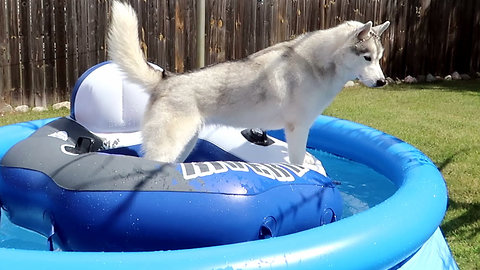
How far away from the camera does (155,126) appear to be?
3326mm

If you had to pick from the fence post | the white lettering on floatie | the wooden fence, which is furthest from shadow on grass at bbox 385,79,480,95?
the white lettering on floatie

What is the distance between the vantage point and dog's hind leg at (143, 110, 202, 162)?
3309 millimetres

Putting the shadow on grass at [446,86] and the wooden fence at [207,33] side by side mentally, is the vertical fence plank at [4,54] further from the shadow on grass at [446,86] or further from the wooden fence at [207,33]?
the shadow on grass at [446,86]

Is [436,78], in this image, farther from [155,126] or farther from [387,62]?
[155,126]

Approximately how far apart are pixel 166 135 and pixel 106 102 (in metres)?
1.22

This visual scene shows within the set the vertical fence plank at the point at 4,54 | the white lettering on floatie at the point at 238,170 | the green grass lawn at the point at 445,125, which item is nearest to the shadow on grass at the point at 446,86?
the green grass lawn at the point at 445,125

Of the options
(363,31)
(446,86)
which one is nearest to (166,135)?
(363,31)

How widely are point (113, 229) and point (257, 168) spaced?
81 centimetres

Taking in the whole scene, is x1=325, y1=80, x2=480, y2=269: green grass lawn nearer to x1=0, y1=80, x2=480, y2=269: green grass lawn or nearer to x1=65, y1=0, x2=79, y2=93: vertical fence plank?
x1=0, y1=80, x2=480, y2=269: green grass lawn

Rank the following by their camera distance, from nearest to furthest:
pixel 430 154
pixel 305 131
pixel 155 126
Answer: pixel 155 126 < pixel 305 131 < pixel 430 154

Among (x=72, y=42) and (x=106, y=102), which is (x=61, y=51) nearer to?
(x=72, y=42)

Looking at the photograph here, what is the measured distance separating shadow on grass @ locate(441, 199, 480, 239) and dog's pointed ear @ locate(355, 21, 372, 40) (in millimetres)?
1518

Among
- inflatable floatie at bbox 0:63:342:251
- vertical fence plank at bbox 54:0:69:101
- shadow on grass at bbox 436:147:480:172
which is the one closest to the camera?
inflatable floatie at bbox 0:63:342:251

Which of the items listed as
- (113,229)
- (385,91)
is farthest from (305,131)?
(385,91)
